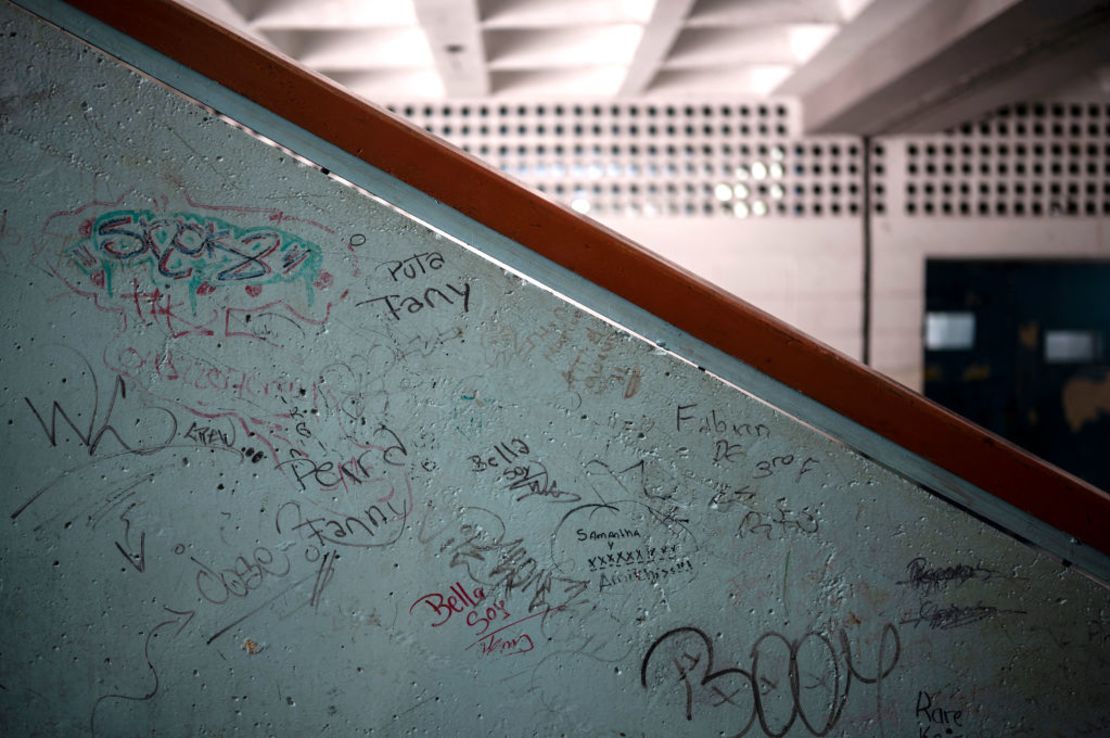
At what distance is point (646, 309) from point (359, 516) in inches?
32.9

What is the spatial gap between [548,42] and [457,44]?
73cm

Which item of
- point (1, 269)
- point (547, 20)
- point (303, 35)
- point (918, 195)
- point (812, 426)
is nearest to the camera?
point (1, 269)

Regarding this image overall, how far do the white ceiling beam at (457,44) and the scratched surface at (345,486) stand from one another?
2638 millimetres

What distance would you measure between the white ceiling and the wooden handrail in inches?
98.7

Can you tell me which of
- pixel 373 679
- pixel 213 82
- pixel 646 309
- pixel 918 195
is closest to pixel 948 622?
pixel 646 309

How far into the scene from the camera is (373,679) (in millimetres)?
1812

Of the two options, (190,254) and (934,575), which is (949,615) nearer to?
(934,575)

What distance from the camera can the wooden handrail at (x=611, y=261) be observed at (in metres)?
1.79

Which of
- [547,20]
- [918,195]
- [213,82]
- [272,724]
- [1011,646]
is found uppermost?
[547,20]

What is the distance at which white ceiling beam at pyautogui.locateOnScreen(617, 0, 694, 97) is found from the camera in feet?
13.3

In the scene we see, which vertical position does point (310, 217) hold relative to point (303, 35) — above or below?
below

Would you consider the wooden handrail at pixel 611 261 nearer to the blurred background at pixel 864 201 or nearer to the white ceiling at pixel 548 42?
Answer: the white ceiling at pixel 548 42

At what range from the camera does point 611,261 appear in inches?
72.4

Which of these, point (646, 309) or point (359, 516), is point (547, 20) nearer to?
point (646, 309)
